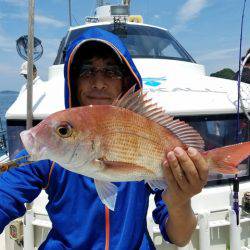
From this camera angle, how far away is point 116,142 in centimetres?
139

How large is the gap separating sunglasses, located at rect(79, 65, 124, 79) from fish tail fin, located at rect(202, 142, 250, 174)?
777 mm

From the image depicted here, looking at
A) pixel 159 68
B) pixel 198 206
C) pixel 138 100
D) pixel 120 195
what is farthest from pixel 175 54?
pixel 138 100

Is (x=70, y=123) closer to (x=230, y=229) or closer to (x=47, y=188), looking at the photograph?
(x=47, y=188)

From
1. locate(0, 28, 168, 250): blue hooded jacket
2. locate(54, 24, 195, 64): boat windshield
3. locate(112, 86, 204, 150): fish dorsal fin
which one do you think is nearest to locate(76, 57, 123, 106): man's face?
locate(0, 28, 168, 250): blue hooded jacket

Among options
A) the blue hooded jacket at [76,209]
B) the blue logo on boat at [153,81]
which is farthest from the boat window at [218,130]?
the blue hooded jacket at [76,209]

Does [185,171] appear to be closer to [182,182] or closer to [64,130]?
[182,182]

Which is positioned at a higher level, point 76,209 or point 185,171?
point 185,171

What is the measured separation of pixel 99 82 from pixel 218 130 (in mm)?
1726

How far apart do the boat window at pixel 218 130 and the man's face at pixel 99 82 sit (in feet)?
4.20

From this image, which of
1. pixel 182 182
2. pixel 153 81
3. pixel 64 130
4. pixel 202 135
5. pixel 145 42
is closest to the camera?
pixel 64 130

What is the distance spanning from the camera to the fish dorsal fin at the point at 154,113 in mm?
1458

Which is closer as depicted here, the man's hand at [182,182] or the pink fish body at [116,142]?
the pink fish body at [116,142]

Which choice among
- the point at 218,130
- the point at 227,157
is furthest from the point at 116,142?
the point at 218,130

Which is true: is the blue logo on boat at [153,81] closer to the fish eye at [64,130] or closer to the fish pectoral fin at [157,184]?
the fish pectoral fin at [157,184]
